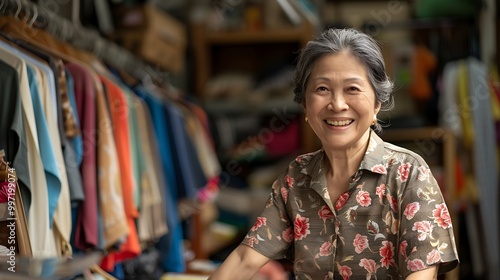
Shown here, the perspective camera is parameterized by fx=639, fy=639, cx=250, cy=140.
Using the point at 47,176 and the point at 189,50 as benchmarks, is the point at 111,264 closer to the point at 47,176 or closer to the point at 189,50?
the point at 47,176

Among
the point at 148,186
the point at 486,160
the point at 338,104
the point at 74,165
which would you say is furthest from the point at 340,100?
the point at 486,160

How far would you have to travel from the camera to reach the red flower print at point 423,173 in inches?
42.8

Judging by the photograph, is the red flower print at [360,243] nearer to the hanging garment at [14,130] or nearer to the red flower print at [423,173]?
the red flower print at [423,173]

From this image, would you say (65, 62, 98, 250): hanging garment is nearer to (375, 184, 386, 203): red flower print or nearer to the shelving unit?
(375, 184, 386, 203): red flower print

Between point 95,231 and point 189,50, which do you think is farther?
point 189,50

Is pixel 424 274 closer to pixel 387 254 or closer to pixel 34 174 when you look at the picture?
A: pixel 387 254

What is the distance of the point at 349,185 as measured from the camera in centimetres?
113

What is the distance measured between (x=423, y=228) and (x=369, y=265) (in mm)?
119

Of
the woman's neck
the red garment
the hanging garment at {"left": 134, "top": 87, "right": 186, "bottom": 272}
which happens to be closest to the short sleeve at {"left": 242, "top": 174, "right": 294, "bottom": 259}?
the woman's neck

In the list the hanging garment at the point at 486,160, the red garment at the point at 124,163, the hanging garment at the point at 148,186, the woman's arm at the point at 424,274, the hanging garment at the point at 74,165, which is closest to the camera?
the woman's arm at the point at 424,274

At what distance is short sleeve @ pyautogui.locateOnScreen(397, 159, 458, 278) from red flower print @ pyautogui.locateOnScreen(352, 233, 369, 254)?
0.06m

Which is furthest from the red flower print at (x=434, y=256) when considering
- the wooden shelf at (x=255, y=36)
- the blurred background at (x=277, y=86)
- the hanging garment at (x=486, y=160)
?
the wooden shelf at (x=255, y=36)

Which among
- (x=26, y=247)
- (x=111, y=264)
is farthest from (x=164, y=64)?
(x=26, y=247)

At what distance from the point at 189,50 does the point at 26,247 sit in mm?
3258
